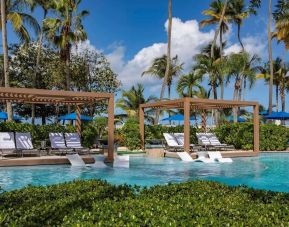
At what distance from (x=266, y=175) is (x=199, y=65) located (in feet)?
85.0

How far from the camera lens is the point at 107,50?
3612cm

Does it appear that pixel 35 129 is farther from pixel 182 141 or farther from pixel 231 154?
pixel 231 154

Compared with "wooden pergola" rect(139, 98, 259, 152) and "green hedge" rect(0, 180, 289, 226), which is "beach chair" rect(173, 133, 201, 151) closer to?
"wooden pergola" rect(139, 98, 259, 152)

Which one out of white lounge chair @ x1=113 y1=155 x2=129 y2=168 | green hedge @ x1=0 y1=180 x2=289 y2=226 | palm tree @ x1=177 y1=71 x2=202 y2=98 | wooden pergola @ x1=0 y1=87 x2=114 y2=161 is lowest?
white lounge chair @ x1=113 y1=155 x2=129 y2=168

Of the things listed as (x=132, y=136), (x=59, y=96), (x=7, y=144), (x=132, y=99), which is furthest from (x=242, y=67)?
(x=7, y=144)

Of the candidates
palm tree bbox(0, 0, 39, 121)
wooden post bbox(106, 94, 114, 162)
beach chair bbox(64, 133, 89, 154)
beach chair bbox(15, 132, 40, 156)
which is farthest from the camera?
palm tree bbox(0, 0, 39, 121)

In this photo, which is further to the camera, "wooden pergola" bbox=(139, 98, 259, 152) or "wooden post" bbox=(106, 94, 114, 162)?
"wooden pergola" bbox=(139, 98, 259, 152)

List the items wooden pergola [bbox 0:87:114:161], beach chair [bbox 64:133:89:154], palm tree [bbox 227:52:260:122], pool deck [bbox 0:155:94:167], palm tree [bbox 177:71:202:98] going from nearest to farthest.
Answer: pool deck [bbox 0:155:94:167], wooden pergola [bbox 0:87:114:161], beach chair [bbox 64:133:89:154], palm tree [bbox 227:52:260:122], palm tree [bbox 177:71:202:98]

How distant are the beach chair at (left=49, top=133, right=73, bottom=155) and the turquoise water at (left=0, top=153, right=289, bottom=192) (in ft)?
5.50

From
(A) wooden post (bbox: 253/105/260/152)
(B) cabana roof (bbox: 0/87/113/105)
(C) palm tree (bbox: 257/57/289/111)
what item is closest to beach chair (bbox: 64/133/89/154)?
(B) cabana roof (bbox: 0/87/113/105)

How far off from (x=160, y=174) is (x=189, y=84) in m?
28.5

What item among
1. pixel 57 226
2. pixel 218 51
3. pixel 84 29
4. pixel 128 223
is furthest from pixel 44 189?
pixel 218 51

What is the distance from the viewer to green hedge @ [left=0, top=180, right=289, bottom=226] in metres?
3.91

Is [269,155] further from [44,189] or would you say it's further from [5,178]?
[44,189]
